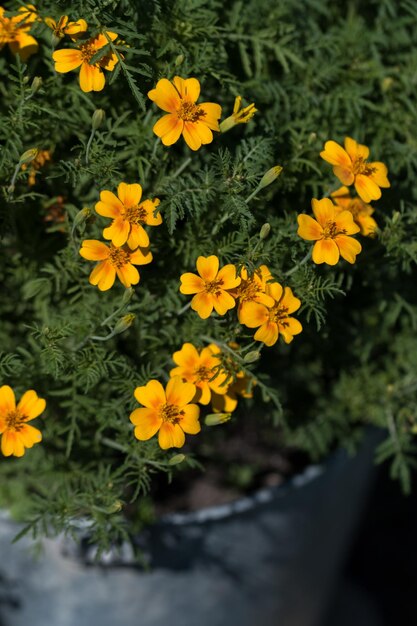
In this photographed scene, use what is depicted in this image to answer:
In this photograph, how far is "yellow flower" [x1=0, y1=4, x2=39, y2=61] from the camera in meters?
1.11

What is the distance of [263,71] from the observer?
1376mm

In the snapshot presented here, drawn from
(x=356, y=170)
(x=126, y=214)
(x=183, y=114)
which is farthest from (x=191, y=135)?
(x=356, y=170)

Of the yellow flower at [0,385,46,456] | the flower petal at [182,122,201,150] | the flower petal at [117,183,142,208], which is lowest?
the yellow flower at [0,385,46,456]

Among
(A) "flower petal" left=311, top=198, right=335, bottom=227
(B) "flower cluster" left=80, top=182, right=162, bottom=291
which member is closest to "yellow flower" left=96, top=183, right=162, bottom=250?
(B) "flower cluster" left=80, top=182, right=162, bottom=291

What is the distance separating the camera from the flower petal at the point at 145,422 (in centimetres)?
102

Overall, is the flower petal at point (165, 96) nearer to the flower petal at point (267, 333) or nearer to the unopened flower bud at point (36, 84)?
the unopened flower bud at point (36, 84)

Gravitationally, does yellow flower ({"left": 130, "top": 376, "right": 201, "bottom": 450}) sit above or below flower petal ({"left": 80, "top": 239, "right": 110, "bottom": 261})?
below

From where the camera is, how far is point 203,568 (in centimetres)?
156

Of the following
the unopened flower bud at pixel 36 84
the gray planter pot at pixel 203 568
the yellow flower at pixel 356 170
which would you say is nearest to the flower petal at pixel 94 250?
the unopened flower bud at pixel 36 84

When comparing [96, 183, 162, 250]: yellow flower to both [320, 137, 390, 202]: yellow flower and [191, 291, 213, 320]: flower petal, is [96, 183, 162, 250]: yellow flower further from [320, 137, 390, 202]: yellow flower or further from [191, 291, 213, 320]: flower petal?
[320, 137, 390, 202]: yellow flower

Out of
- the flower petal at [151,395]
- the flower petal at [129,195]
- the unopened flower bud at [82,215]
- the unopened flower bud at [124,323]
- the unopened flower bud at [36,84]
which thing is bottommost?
the flower petal at [151,395]

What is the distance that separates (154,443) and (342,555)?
1.11 meters

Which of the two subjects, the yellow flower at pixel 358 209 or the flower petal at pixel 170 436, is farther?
the yellow flower at pixel 358 209

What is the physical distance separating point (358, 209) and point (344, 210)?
0.05 meters
